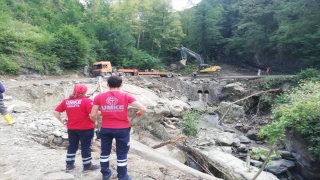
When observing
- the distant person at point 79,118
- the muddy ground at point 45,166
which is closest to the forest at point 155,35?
the muddy ground at point 45,166

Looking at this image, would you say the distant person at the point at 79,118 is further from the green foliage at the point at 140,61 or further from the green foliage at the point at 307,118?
the green foliage at the point at 140,61

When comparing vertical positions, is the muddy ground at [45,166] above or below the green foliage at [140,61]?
below

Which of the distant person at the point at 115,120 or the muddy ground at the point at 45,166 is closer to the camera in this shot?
the distant person at the point at 115,120

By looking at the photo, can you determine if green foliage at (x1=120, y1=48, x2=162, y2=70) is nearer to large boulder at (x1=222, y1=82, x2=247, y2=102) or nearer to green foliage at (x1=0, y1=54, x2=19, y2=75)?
large boulder at (x1=222, y1=82, x2=247, y2=102)

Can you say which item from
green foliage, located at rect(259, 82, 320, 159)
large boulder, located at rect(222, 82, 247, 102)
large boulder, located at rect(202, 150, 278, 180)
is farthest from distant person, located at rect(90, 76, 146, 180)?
large boulder, located at rect(222, 82, 247, 102)

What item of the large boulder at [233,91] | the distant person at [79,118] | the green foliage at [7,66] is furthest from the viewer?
the large boulder at [233,91]

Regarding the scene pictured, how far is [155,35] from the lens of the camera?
1125 inches

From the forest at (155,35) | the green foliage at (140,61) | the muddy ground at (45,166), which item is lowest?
the muddy ground at (45,166)

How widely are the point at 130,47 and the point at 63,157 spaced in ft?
70.5

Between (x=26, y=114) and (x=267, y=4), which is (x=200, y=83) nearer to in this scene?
(x=267, y=4)

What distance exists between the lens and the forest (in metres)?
16.5

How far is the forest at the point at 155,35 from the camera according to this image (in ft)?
54.0

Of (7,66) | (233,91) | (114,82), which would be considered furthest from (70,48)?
(114,82)

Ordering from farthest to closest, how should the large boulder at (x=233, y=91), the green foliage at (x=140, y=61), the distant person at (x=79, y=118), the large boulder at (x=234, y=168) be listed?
the green foliage at (x=140, y=61), the large boulder at (x=233, y=91), the large boulder at (x=234, y=168), the distant person at (x=79, y=118)
